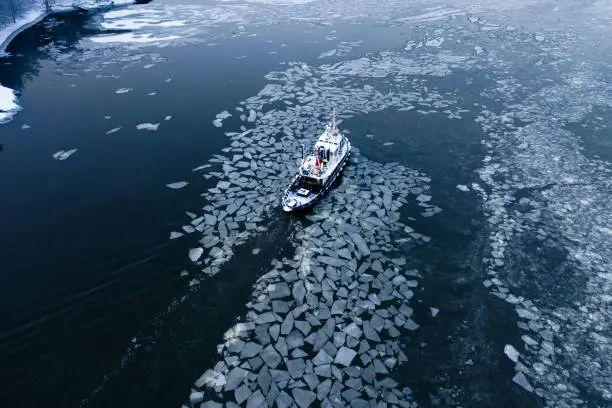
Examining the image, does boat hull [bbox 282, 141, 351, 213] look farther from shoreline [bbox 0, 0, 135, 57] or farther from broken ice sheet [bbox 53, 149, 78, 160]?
shoreline [bbox 0, 0, 135, 57]

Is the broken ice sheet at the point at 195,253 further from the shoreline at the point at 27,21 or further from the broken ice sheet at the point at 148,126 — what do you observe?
the shoreline at the point at 27,21

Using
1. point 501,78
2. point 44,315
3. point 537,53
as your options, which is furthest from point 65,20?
point 537,53

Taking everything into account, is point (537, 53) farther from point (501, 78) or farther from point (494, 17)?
point (494, 17)

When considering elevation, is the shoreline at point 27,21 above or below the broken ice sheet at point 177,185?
above

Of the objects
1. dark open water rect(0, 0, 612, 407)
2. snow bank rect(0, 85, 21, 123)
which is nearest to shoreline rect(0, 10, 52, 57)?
dark open water rect(0, 0, 612, 407)

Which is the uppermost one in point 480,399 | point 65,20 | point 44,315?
point 65,20

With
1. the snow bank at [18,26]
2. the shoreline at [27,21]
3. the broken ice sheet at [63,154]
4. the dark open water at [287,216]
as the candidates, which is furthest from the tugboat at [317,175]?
the snow bank at [18,26]

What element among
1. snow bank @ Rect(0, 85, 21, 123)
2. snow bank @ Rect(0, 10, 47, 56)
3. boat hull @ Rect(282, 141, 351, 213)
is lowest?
boat hull @ Rect(282, 141, 351, 213)
